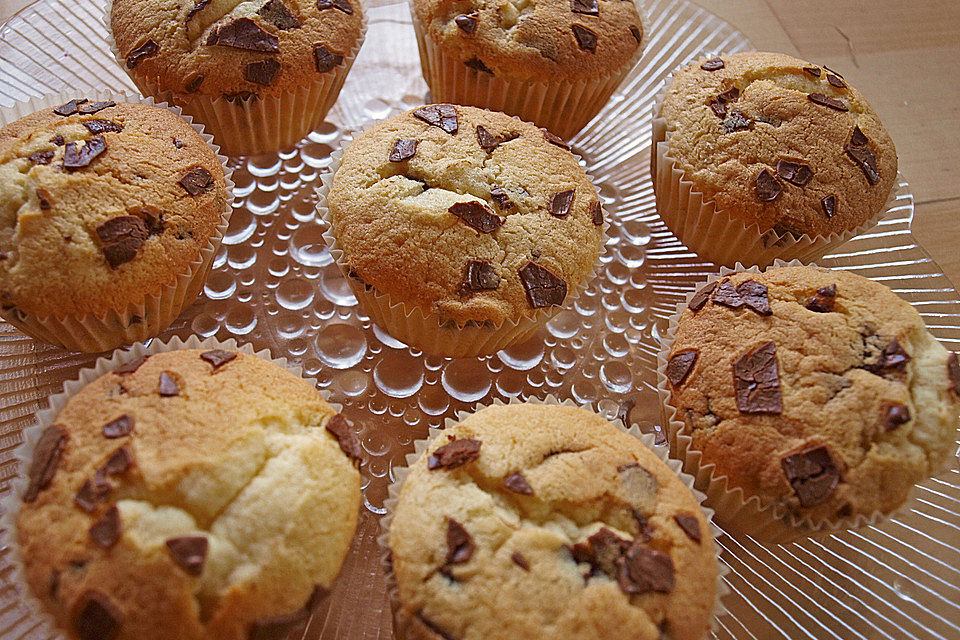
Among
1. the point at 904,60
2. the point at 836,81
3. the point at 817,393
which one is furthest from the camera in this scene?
the point at 904,60

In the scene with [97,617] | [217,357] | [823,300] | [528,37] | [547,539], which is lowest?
[97,617]


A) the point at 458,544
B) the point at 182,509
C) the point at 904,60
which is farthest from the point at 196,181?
the point at 904,60

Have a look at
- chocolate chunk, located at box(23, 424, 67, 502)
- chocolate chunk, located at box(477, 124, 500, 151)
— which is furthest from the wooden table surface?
chocolate chunk, located at box(23, 424, 67, 502)

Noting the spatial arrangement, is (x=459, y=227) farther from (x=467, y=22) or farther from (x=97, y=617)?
(x=97, y=617)

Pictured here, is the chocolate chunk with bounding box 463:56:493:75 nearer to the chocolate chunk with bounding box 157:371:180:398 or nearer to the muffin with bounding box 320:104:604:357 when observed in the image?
the muffin with bounding box 320:104:604:357

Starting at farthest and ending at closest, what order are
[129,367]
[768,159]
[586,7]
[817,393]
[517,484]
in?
[586,7], [768,159], [817,393], [129,367], [517,484]

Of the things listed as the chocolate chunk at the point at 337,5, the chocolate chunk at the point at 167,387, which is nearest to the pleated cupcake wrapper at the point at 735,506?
the chocolate chunk at the point at 167,387

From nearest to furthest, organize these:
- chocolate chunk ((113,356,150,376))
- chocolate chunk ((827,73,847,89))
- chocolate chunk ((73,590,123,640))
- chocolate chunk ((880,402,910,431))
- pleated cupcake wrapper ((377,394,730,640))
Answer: chocolate chunk ((73,590,123,640)) < pleated cupcake wrapper ((377,394,730,640)) < chocolate chunk ((113,356,150,376)) < chocolate chunk ((880,402,910,431)) < chocolate chunk ((827,73,847,89))
